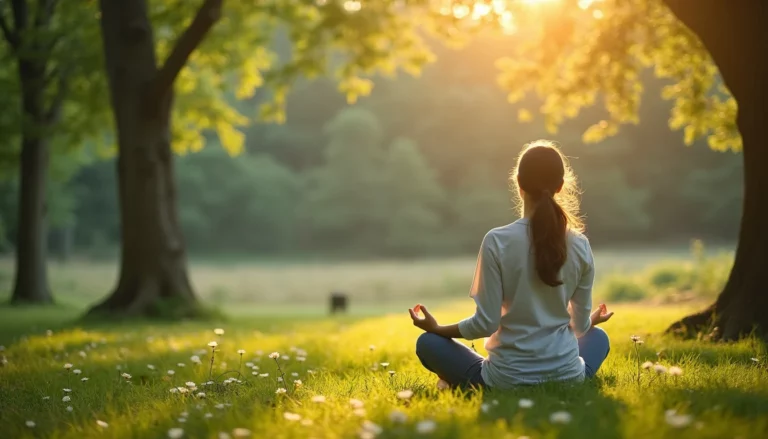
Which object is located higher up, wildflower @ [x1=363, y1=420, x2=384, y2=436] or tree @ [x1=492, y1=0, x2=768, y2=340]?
tree @ [x1=492, y1=0, x2=768, y2=340]

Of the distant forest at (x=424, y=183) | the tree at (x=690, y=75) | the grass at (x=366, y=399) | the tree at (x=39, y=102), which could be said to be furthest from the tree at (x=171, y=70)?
the distant forest at (x=424, y=183)

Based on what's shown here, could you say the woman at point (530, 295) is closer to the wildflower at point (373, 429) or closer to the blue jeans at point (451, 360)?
the blue jeans at point (451, 360)

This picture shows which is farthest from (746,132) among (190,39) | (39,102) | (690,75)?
(39,102)

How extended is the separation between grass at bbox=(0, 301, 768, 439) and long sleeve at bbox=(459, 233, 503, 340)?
0.37m

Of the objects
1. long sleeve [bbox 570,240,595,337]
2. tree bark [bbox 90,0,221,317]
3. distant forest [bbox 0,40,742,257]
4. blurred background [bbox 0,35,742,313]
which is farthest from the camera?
distant forest [bbox 0,40,742,257]

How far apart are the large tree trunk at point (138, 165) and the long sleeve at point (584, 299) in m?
9.84

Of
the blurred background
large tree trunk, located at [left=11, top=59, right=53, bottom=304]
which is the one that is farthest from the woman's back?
the blurred background

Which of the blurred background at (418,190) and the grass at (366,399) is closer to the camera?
the grass at (366,399)

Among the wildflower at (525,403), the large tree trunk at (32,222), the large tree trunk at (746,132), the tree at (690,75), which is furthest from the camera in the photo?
the large tree trunk at (32,222)

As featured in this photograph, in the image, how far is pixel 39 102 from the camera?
60.5 feet

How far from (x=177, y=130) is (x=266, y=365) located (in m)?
13.5

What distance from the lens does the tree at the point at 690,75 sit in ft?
21.9

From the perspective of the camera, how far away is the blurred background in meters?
49.7

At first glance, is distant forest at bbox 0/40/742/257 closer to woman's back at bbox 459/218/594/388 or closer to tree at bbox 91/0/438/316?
tree at bbox 91/0/438/316
